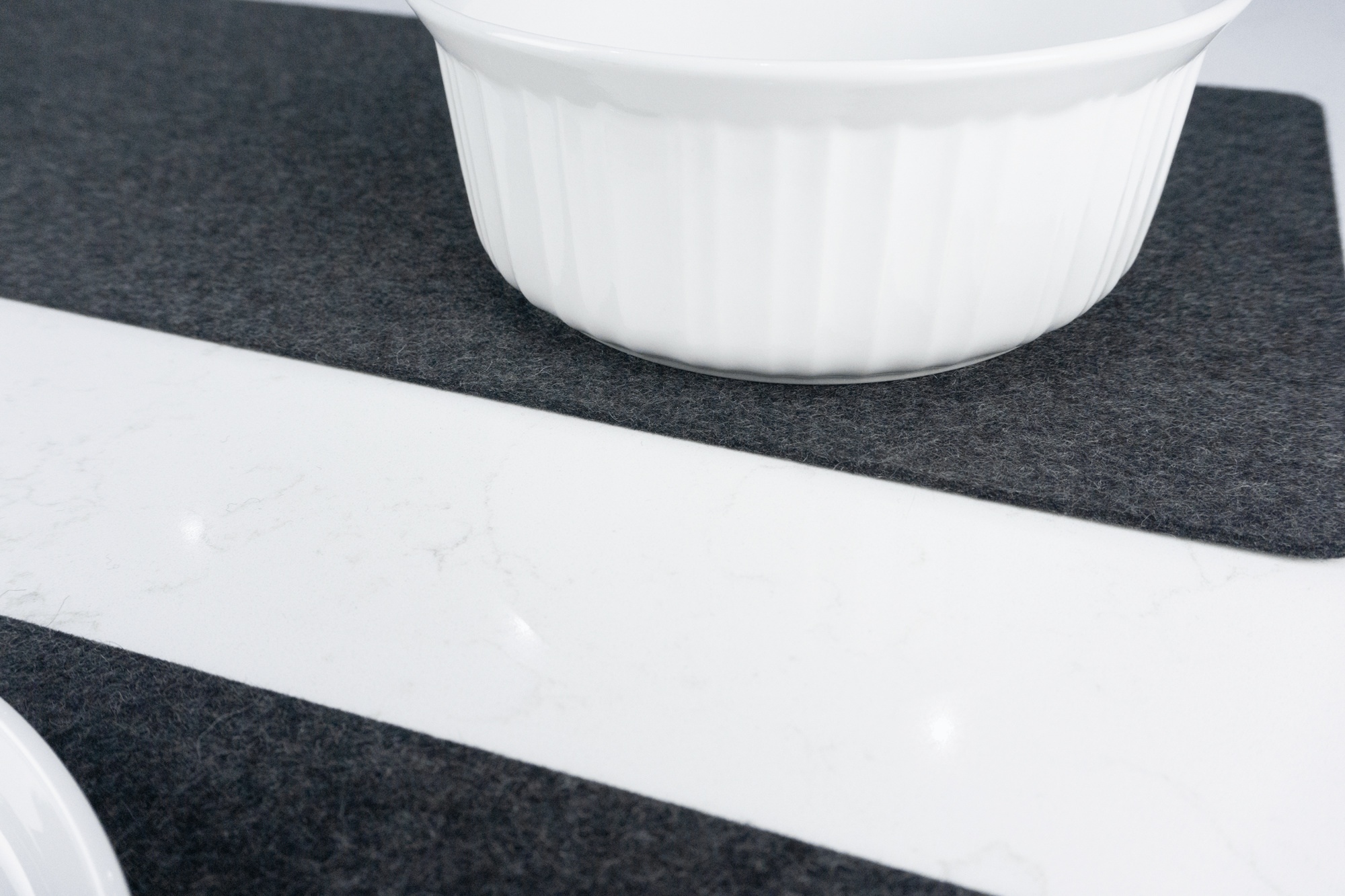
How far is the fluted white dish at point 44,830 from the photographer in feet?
1.27

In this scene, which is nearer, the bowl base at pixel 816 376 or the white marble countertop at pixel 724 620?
the white marble countertop at pixel 724 620

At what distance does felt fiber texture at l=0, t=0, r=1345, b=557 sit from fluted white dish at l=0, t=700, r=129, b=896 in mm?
354

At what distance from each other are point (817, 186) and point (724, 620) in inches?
8.6

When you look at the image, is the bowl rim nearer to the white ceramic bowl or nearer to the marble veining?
the white ceramic bowl

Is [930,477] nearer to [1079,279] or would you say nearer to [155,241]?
[1079,279]

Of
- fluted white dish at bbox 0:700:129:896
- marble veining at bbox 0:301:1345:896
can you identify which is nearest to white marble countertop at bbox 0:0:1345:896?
marble veining at bbox 0:301:1345:896

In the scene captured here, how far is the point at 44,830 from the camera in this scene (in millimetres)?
398

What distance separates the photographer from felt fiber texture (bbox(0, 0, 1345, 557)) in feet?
2.09

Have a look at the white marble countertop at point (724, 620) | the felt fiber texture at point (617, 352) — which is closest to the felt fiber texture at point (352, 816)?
the white marble countertop at point (724, 620)

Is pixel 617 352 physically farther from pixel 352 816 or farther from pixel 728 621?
pixel 352 816

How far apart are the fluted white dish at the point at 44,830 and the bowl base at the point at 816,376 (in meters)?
→ 0.40

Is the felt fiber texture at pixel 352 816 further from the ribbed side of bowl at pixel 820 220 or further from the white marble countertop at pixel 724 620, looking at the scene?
the ribbed side of bowl at pixel 820 220

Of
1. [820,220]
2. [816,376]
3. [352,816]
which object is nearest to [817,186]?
[820,220]

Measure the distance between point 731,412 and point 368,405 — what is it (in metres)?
0.23
